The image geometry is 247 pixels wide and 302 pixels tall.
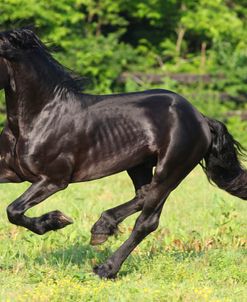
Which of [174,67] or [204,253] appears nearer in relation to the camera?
[204,253]

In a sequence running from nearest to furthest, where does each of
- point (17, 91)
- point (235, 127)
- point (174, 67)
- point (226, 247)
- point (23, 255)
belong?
point (17, 91) → point (23, 255) → point (226, 247) → point (235, 127) → point (174, 67)

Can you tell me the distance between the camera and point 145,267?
6.80m

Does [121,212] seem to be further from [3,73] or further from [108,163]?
[3,73]

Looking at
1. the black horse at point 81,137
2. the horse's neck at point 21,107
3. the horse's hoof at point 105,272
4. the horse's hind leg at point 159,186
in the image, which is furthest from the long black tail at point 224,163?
the horse's neck at point 21,107

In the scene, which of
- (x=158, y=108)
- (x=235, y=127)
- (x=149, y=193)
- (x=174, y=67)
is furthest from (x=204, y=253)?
(x=174, y=67)

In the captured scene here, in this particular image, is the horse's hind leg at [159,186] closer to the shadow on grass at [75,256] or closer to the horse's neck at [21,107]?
the shadow on grass at [75,256]

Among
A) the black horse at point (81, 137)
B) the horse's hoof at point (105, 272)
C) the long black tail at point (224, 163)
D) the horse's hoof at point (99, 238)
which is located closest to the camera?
the black horse at point (81, 137)

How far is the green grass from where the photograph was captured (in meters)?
5.87

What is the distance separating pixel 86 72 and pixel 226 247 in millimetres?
10542

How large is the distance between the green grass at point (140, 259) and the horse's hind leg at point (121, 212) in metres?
0.34

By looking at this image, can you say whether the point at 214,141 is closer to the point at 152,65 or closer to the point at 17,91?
the point at 17,91

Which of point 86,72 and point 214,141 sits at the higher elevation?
point 214,141

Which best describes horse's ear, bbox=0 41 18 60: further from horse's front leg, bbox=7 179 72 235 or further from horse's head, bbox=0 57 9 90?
horse's front leg, bbox=7 179 72 235

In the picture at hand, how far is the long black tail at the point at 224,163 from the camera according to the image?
725cm
